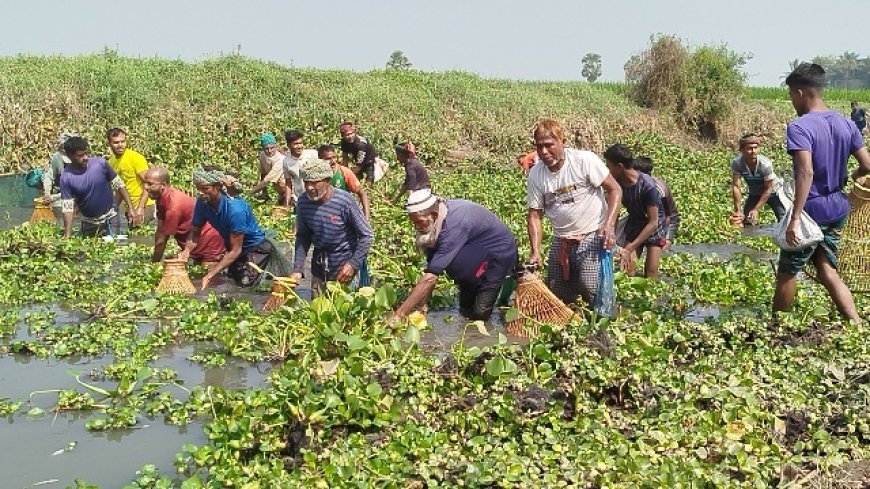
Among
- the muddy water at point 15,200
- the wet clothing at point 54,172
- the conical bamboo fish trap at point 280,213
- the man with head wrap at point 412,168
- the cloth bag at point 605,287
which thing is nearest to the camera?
the cloth bag at point 605,287

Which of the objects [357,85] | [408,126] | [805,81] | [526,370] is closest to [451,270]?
[526,370]

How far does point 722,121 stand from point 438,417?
26695mm

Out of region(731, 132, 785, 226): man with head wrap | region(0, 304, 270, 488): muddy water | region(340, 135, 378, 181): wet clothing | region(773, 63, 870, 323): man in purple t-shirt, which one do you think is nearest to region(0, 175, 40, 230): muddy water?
region(340, 135, 378, 181): wet clothing

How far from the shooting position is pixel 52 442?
220 inches

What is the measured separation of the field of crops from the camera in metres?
4.67

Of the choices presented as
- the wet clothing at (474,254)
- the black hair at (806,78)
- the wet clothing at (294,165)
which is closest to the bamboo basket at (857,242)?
the black hair at (806,78)

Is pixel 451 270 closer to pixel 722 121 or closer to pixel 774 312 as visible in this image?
pixel 774 312

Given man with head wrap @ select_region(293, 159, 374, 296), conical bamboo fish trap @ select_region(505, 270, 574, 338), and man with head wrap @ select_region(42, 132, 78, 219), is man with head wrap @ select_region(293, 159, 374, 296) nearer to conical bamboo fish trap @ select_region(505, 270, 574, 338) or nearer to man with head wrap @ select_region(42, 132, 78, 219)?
conical bamboo fish trap @ select_region(505, 270, 574, 338)

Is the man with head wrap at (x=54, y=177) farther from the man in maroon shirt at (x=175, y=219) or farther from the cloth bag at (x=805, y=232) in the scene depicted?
the cloth bag at (x=805, y=232)

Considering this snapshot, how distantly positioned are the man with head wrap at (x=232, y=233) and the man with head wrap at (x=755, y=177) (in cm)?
522

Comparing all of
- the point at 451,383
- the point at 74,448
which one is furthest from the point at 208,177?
the point at 451,383

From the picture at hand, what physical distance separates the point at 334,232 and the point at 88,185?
4.57 m

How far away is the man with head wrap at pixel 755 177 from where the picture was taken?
34.8 ft

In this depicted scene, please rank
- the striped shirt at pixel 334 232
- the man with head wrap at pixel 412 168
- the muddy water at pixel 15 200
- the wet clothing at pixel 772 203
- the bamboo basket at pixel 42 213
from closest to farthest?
the striped shirt at pixel 334 232
the wet clothing at pixel 772 203
the bamboo basket at pixel 42 213
the man with head wrap at pixel 412 168
the muddy water at pixel 15 200
